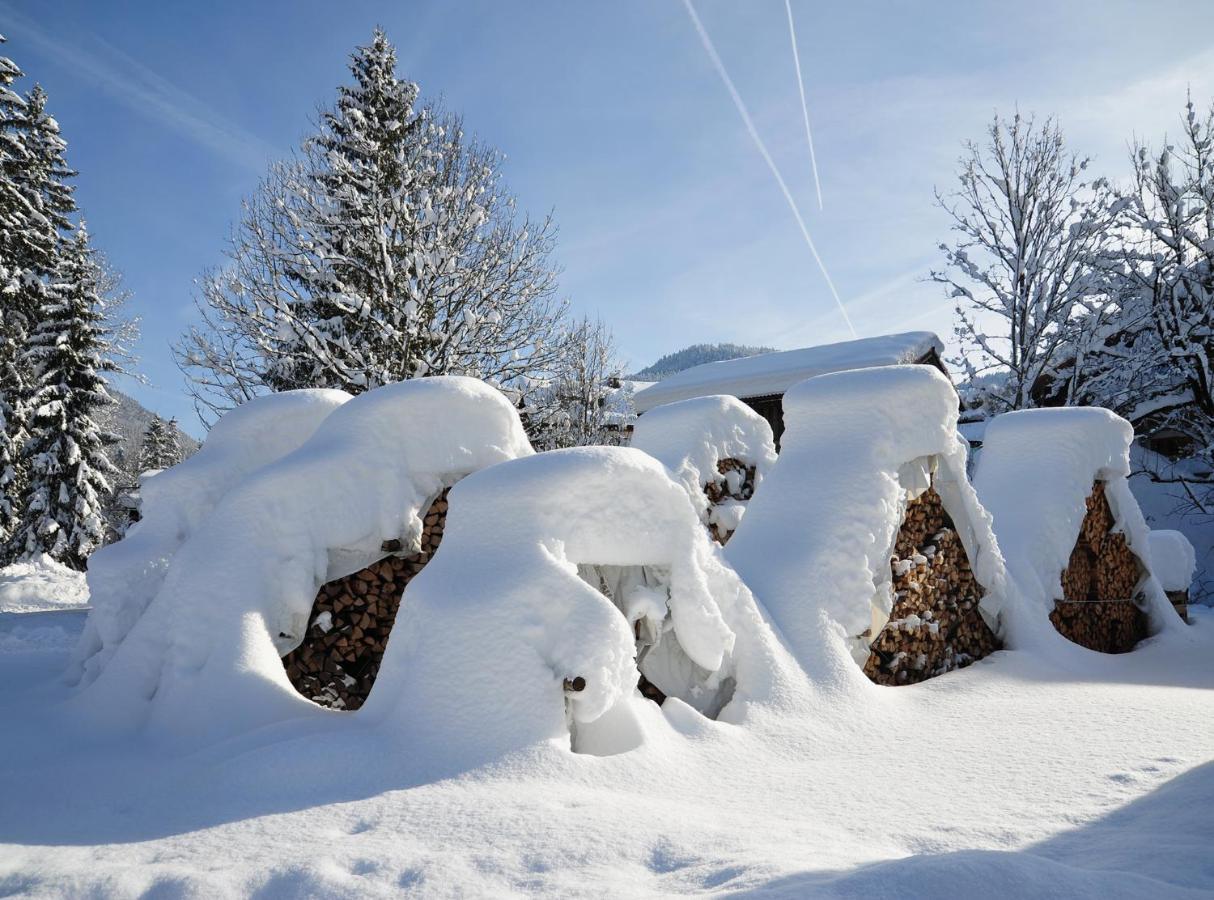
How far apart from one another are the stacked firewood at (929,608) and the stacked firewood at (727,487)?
160cm

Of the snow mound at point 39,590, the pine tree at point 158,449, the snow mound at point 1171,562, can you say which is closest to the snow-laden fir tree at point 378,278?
the snow mound at point 39,590

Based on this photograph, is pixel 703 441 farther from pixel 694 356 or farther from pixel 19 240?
pixel 694 356

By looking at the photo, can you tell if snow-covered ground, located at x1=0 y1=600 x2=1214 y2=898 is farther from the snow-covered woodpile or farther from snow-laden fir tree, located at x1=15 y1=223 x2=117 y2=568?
snow-laden fir tree, located at x1=15 y1=223 x2=117 y2=568

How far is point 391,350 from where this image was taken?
11.5 m

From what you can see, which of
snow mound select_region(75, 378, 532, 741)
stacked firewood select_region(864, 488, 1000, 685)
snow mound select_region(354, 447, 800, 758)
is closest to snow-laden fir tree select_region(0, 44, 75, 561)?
snow mound select_region(75, 378, 532, 741)

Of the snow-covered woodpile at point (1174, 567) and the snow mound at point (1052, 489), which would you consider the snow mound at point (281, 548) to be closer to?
the snow mound at point (1052, 489)

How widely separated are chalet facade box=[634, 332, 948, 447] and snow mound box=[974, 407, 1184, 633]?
8.88m

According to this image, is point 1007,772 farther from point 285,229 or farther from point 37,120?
point 37,120

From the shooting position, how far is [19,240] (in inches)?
630

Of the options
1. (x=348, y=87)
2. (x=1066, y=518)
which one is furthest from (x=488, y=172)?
(x=1066, y=518)

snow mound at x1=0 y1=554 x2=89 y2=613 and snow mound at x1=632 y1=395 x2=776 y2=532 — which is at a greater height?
snow mound at x1=632 y1=395 x2=776 y2=532

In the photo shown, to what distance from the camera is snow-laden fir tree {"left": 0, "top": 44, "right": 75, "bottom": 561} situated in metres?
15.8

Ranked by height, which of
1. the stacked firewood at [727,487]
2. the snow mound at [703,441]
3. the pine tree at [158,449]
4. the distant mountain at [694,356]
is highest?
the distant mountain at [694,356]

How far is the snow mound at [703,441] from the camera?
6.13 meters
